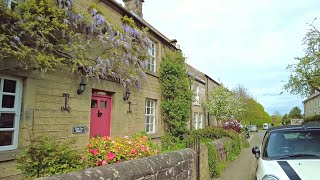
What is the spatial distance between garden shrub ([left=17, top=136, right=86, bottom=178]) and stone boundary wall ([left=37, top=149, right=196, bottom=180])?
687 millimetres

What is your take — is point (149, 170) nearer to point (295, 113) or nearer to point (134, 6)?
point (134, 6)

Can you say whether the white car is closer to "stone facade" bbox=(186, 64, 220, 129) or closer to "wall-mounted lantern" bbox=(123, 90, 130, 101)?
"wall-mounted lantern" bbox=(123, 90, 130, 101)

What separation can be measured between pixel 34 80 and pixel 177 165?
406 centimetres

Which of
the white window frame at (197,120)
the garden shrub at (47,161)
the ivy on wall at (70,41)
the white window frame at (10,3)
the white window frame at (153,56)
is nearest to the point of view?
the garden shrub at (47,161)

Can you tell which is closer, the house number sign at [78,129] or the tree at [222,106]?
the house number sign at [78,129]

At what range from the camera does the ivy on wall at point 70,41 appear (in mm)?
5977

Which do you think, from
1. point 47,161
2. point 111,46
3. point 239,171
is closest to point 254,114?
point 239,171

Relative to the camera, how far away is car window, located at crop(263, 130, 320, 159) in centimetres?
548

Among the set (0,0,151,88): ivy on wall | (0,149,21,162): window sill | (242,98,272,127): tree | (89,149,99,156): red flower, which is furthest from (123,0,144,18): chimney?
(242,98,272,127): tree

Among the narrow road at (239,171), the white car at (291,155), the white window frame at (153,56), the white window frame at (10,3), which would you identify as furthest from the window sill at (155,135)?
the white window frame at (10,3)

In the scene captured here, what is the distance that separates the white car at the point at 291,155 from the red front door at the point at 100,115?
17.3 feet

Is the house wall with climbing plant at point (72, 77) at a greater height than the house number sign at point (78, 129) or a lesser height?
greater

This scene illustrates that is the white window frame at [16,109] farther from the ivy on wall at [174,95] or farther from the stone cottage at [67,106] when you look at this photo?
the ivy on wall at [174,95]

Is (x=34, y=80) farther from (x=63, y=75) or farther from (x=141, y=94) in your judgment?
(x=141, y=94)
